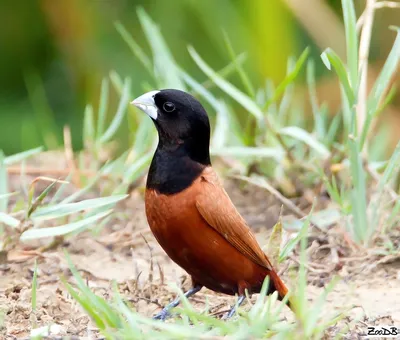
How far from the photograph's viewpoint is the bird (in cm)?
330

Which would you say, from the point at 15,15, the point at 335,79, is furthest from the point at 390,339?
the point at 15,15

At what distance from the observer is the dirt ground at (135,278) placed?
10.3 ft

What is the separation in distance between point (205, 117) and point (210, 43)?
3.56m

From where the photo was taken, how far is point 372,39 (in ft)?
22.0

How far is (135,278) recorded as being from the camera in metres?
3.56

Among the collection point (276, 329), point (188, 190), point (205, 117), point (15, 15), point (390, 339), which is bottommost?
point (390, 339)

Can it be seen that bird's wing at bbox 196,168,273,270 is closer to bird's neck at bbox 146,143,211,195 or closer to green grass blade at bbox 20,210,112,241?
bird's neck at bbox 146,143,211,195

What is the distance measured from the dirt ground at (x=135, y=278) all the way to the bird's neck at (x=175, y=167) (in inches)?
9.5

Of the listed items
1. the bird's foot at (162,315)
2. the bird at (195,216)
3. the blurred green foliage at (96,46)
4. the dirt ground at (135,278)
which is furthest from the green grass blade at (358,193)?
the blurred green foliage at (96,46)

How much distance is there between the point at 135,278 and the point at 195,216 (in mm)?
405

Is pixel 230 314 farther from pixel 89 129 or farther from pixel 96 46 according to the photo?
pixel 96 46

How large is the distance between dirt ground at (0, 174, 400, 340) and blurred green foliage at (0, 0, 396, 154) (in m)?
2.21

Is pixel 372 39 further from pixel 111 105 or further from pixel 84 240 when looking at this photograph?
pixel 84 240

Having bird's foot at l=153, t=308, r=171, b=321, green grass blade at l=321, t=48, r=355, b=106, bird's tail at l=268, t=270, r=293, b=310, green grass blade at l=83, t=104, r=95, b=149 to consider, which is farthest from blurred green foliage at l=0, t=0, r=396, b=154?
bird's foot at l=153, t=308, r=171, b=321
